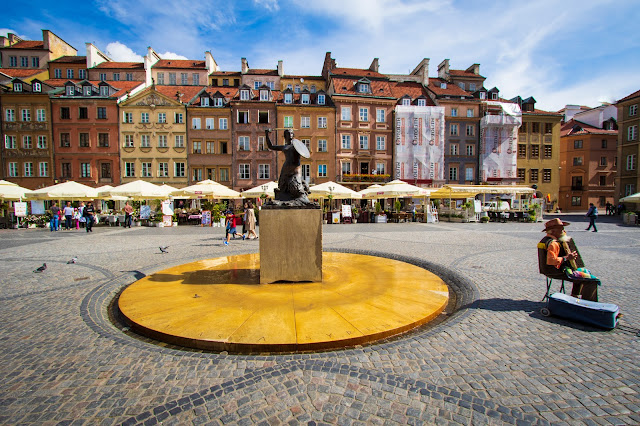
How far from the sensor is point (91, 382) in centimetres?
311

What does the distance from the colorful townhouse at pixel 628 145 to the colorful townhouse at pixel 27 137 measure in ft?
213

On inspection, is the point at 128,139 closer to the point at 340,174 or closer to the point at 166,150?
the point at 166,150

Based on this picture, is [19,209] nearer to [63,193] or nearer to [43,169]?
[63,193]

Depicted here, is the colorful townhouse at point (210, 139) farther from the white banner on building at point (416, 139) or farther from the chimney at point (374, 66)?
the chimney at point (374, 66)

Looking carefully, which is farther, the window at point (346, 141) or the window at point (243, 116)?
the window at point (346, 141)

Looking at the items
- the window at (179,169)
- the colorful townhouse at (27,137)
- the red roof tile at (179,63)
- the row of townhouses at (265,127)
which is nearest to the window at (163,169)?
the row of townhouses at (265,127)

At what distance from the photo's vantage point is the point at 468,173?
130 feet

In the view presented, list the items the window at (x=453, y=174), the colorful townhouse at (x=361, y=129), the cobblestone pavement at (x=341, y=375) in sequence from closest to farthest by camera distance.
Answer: the cobblestone pavement at (x=341, y=375)
the colorful townhouse at (x=361, y=129)
the window at (x=453, y=174)

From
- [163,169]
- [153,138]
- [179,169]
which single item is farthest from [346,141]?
[153,138]

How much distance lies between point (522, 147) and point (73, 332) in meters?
48.8

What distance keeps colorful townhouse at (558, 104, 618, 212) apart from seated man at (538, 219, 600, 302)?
50209 millimetres

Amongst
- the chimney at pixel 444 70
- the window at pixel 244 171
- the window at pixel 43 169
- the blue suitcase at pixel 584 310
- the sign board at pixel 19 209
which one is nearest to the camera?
the blue suitcase at pixel 584 310

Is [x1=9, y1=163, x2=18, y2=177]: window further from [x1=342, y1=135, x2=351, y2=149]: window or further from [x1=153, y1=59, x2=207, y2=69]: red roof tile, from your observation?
[x1=342, y1=135, x2=351, y2=149]: window

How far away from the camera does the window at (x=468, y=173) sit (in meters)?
39.5
